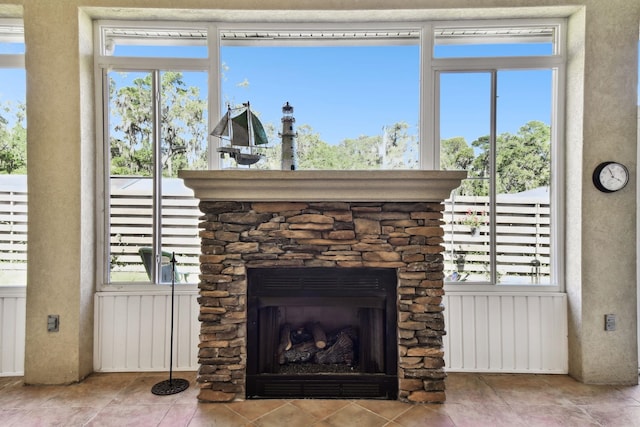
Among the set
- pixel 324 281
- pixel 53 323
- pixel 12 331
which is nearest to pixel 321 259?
pixel 324 281

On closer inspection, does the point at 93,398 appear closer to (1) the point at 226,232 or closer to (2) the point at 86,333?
(2) the point at 86,333

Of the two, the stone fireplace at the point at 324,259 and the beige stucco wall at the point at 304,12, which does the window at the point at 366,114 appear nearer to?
the beige stucco wall at the point at 304,12

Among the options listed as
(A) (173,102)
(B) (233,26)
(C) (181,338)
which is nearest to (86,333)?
(C) (181,338)

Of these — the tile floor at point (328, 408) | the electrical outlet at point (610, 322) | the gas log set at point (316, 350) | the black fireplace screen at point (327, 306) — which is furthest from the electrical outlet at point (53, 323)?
the electrical outlet at point (610, 322)

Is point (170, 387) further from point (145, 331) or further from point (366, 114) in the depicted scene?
point (366, 114)

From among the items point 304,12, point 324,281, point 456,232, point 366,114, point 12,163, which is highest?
point 304,12

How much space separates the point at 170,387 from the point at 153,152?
65.8 inches

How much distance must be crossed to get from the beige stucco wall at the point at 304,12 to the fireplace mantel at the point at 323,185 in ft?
3.46

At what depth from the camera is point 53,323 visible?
7.82ft

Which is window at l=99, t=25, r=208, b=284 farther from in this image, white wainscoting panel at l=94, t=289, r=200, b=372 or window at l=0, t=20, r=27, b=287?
window at l=0, t=20, r=27, b=287

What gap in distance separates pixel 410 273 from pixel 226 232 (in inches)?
46.3

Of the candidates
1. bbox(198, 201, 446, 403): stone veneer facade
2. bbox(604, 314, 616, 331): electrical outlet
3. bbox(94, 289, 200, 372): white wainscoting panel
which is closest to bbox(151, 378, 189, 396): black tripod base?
bbox(94, 289, 200, 372): white wainscoting panel

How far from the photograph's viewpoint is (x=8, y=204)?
8.36ft

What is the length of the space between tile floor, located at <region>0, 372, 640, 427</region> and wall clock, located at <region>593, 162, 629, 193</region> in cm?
136
